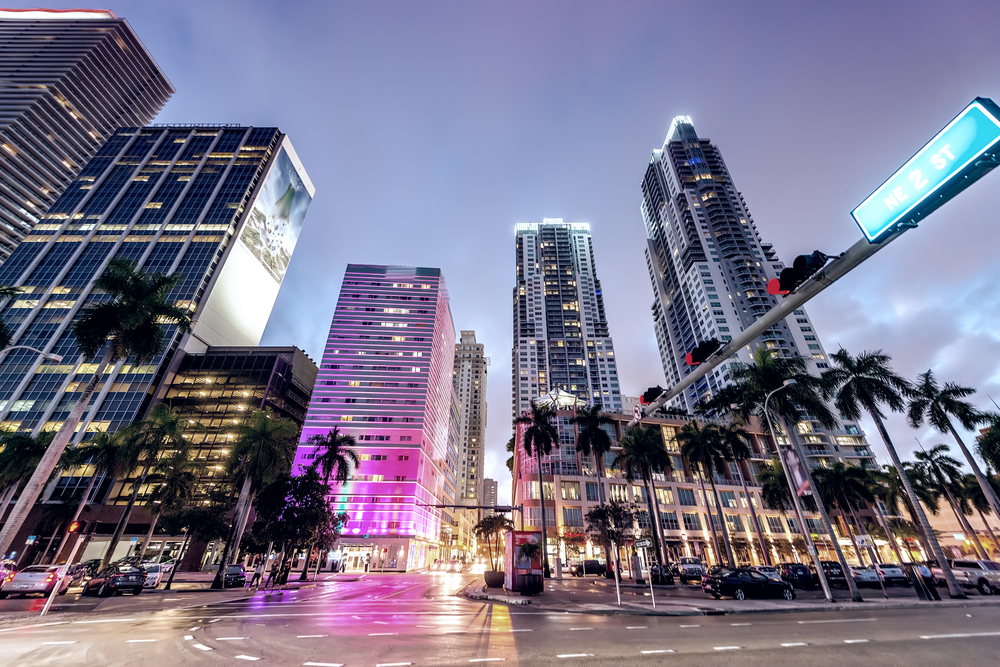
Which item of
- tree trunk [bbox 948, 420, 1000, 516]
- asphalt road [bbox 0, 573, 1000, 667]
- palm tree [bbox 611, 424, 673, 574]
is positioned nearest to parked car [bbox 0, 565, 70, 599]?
asphalt road [bbox 0, 573, 1000, 667]

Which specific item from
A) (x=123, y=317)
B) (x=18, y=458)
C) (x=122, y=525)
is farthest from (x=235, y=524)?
(x=18, y=458)

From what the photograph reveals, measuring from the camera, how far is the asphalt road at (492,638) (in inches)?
356

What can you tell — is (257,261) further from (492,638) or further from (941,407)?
(941,407)

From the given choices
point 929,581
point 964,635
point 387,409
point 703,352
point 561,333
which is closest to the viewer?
point 703,352

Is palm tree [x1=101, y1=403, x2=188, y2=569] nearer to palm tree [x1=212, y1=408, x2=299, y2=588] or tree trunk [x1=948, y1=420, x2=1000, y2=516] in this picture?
palm tree [x1=212, y1=408, x2=299, y2=588]

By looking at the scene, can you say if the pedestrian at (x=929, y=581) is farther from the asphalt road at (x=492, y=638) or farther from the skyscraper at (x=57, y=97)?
the skyscraper at (x=57, y=97)

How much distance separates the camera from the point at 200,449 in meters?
84.1

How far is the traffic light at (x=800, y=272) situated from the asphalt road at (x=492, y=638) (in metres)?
8.45

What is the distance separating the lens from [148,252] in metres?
96.4

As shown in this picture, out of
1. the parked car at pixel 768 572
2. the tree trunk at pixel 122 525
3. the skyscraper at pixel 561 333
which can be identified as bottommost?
the parked car at pixel 768 572

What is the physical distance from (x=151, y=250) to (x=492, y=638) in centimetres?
12577

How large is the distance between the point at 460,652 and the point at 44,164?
20460cm

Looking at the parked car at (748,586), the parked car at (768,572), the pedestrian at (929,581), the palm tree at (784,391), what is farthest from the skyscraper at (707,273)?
the parked car at (748,586)

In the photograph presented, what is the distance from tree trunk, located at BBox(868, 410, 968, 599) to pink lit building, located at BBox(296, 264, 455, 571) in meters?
92.0
